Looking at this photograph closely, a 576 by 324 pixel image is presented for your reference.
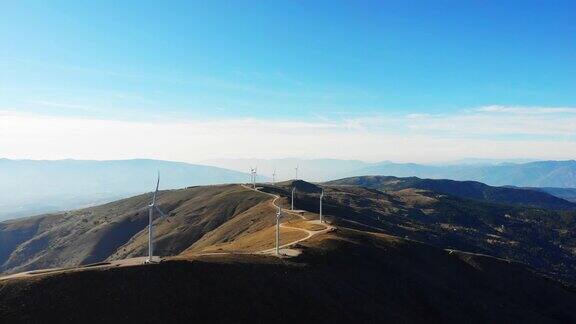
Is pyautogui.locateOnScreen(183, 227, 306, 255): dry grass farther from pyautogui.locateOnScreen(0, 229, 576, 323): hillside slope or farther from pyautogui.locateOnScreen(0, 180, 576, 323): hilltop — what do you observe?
pyautogui.locateOnScreen(0, 229, 576, 323): hillside slope

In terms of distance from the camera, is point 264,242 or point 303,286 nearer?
point 303,286

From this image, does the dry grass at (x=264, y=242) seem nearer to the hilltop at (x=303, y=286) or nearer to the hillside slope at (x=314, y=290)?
the hilltop at (x=303, y=286)

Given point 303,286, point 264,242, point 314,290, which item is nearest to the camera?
point 303,286

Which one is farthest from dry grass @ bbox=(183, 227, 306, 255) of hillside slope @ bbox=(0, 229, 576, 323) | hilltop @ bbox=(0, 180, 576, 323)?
hillside slope @ bbox=(0, 229, 576, 323)

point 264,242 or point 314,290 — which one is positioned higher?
point 264,242

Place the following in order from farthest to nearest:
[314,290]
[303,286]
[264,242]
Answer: [264,242] < [314,290] < [303,286]

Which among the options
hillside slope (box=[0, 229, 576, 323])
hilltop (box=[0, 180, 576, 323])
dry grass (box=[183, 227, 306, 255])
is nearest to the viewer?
hillside slope (box=[0, 229, 576, 323])

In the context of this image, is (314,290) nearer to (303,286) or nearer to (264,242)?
(303,286)

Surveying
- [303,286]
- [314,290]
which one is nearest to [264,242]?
[303,286]

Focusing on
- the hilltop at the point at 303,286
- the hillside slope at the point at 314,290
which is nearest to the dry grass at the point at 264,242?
the hilltop at the point at 303,286
